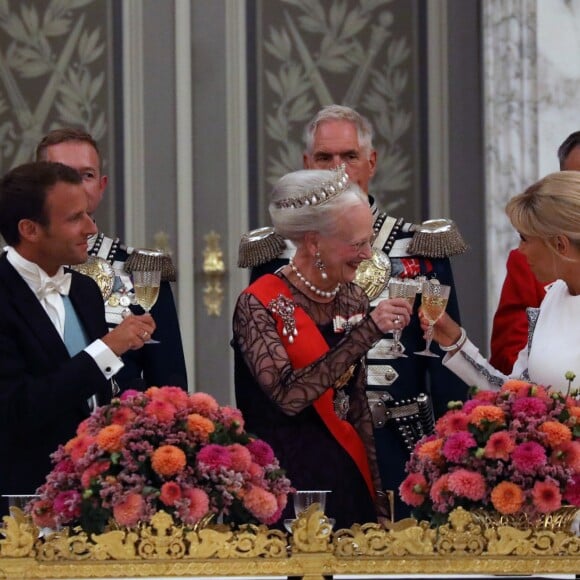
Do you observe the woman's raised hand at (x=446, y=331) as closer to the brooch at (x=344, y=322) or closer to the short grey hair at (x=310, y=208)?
the brooch at (x=344, y=322)

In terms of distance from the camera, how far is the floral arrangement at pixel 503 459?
3381 millimetres

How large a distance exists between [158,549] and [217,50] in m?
3.59

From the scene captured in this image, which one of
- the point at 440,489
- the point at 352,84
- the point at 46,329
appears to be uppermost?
the point at 352,84

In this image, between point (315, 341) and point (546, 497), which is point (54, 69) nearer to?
point (315, 341)

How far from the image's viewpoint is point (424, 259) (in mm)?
4879

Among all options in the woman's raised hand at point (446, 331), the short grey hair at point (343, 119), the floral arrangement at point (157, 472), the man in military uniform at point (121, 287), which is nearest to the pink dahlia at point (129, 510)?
the floral arrangement at point (157, 472)

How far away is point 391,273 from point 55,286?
3.47 feet

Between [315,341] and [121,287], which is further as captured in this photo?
[121,287]

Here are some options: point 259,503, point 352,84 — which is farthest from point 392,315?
point 352,84

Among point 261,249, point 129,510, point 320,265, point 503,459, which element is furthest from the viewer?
point 261,249

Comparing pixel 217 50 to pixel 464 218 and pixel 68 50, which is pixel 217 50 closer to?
pixel 68 50

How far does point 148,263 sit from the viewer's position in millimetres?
4941

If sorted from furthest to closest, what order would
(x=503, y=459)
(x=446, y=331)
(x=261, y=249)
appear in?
(x=261, y=249), (x=446, y=331), (x=503, y=459)

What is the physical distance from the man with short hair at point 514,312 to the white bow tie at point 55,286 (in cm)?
126
